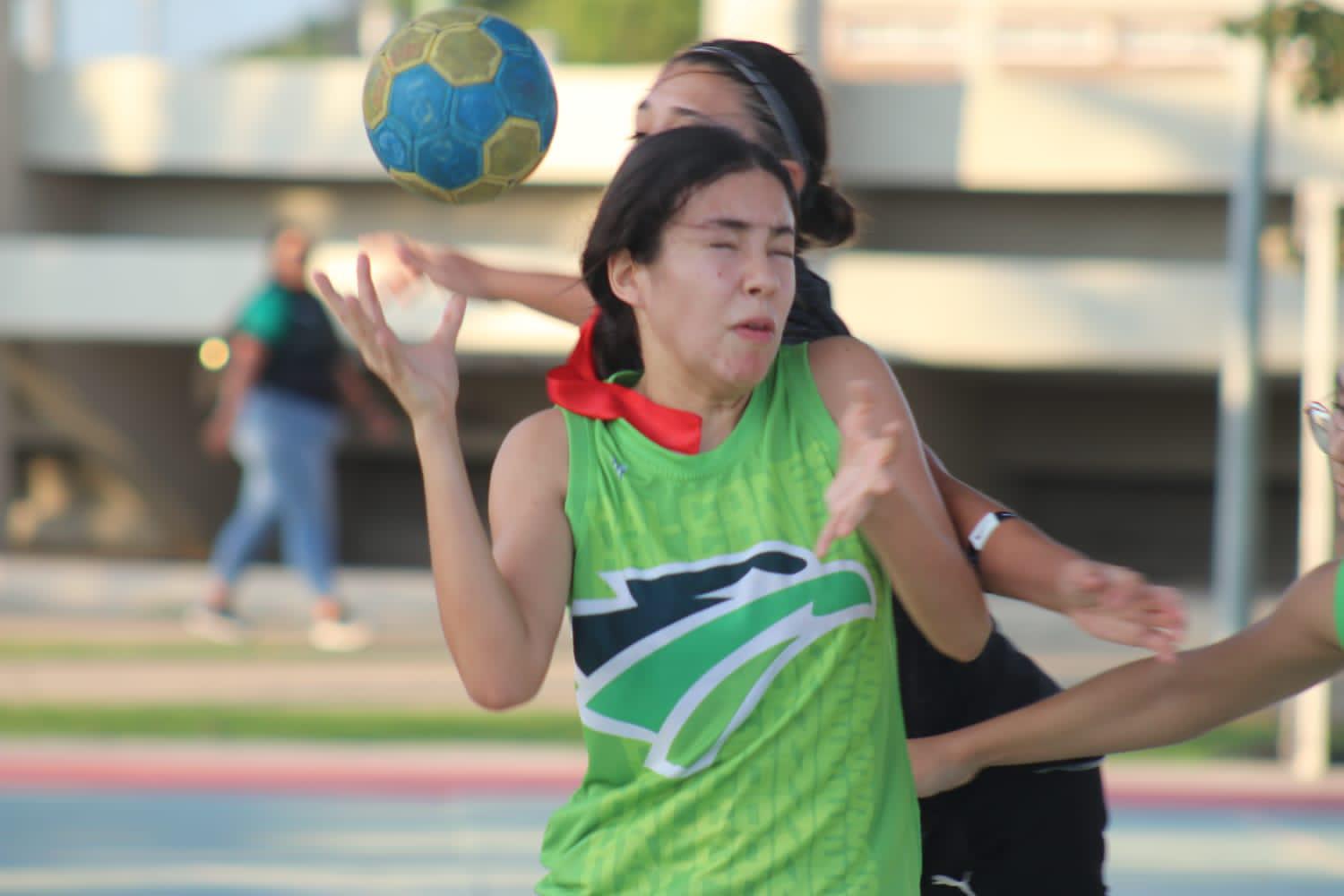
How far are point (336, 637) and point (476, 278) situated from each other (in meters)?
6.38

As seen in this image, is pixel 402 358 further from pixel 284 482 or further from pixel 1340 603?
pixel 284 482

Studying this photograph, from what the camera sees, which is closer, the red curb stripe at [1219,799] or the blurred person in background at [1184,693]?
the blurred person in background at [1184,693]

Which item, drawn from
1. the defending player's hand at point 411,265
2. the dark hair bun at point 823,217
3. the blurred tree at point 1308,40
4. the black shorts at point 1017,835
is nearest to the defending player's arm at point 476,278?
the defending player's hand at point 411,265

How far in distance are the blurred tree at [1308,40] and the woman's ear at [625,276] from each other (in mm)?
3945

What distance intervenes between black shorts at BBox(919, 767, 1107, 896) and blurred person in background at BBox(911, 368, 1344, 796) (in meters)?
0.10

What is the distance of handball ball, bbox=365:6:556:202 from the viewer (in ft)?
9.05

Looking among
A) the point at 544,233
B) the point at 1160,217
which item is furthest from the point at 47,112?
the point at 1160,217

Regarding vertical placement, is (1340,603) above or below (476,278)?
below

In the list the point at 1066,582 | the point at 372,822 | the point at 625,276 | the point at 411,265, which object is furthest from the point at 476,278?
the point at 372,822

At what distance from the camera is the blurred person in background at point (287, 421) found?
877 centimetres

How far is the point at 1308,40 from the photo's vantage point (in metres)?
5.70

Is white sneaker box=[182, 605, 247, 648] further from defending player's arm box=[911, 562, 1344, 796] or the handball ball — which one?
defending player's arm box=[911, 562, 1344, 796]

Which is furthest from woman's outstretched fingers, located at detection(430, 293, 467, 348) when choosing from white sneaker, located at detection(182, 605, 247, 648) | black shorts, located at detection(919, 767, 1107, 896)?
white sneaker, located at detection(182, 605, 247, 648)

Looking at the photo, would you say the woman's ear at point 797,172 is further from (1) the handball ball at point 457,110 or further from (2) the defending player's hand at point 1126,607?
(2) the defending player's hand at point 1126,607
